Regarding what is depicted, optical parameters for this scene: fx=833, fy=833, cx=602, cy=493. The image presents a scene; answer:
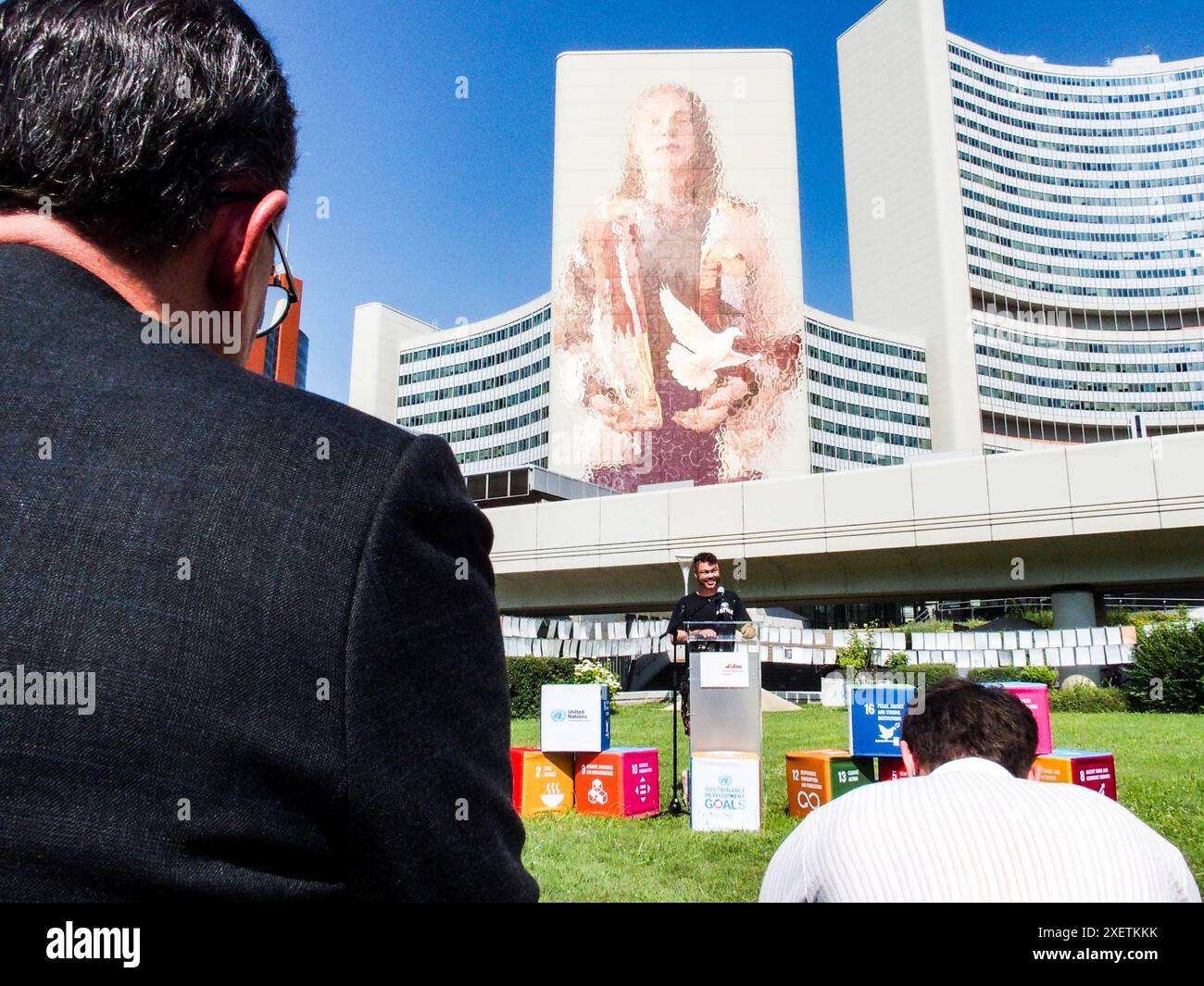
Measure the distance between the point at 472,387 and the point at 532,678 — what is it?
78.3m

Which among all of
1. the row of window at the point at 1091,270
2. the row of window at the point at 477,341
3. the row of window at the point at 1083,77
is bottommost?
the row of window at the point at 477,341

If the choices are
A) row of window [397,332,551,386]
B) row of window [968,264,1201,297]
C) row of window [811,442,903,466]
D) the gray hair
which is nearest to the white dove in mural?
row of window [811,442,903,466]

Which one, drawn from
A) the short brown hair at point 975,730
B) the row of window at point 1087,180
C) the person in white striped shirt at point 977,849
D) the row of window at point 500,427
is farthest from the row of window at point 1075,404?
the person in white striped shirt at point 977,849

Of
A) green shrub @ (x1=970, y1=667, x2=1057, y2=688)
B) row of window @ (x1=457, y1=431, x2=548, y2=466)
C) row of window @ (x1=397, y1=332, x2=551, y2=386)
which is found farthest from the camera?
row of window @ (x1=397, y1=332, x2=551, y2=386)

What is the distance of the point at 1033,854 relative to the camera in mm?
2002

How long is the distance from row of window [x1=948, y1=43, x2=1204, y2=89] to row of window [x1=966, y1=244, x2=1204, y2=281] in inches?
927

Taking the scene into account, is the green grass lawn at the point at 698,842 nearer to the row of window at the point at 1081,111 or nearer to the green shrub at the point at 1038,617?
the green shrub at the point at 1038,617

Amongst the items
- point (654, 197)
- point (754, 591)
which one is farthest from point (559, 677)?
point (654, 197)

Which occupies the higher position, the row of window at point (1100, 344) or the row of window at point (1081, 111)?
the row of window at point (1081, 111)

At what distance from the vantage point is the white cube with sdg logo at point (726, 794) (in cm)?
698

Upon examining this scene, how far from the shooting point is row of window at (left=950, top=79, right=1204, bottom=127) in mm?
95875

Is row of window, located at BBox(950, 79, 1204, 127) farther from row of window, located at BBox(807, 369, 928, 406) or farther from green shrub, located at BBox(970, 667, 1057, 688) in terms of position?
green shrub, located at BBox(970, 667, 1057, 688)

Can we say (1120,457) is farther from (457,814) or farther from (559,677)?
(457,814)

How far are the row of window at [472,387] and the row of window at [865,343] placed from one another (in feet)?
92.7
